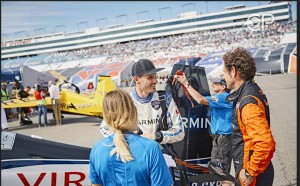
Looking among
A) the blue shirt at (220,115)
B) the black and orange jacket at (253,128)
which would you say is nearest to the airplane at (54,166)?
the blue shirt at (220,115)

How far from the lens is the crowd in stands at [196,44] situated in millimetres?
50469

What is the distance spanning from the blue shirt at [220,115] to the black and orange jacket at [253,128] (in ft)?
3.33

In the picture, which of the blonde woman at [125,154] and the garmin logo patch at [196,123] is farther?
the garmin logo patch at [196,123]

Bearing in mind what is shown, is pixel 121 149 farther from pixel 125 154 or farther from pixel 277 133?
pixel 277 133

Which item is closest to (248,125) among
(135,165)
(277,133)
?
(135,165)

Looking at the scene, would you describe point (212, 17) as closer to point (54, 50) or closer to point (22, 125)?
point (54, 50)

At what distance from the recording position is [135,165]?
173 centimetres

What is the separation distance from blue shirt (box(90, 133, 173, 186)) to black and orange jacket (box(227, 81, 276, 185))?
78 centimetres

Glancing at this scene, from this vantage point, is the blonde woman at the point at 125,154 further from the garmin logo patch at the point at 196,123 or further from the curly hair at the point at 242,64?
the garmin logo patch at the point at 196,123

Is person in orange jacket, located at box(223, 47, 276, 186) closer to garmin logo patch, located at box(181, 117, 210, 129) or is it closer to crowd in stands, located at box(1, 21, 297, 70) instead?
garmin logo patch, located at box(181, 117, 210, 129)

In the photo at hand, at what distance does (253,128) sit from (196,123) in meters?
1.19

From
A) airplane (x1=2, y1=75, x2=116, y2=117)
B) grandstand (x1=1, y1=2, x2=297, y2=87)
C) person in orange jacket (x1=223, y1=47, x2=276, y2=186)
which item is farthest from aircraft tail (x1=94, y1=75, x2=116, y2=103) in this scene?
grandstand (x1=1, y1=2, x2=297, y2=87)

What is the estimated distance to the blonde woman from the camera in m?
1.73

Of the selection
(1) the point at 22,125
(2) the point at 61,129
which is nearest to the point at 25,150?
(2) the point at 61,129
